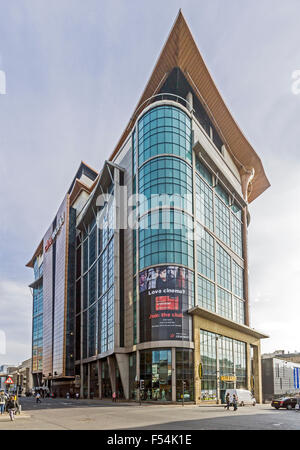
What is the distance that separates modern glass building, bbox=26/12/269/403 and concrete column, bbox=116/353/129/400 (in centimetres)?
13

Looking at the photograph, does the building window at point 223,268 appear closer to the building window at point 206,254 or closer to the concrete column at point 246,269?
the building window at point 206,254

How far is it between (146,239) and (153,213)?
11.6ft

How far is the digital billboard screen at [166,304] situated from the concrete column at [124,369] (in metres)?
6.88

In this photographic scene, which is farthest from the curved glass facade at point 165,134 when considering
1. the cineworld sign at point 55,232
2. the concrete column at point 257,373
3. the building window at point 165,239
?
the cineworld sign at point 55,232

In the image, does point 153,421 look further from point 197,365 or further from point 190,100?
point 190,100

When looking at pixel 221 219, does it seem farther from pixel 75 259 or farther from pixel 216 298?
pixel 75 259

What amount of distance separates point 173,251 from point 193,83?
95.3 ft

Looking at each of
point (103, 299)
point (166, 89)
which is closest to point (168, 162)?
point (166, 89)

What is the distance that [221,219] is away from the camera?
7412 centimetres

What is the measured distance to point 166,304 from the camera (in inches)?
2115

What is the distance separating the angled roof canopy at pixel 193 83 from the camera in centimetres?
6384

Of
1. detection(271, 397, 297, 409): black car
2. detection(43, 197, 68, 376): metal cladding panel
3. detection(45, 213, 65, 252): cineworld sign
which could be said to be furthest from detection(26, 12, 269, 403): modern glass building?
detection(45, 213, 65, 252): cineworld sign

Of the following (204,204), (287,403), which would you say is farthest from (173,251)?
(287,403)

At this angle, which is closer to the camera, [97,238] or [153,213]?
[153,213]
